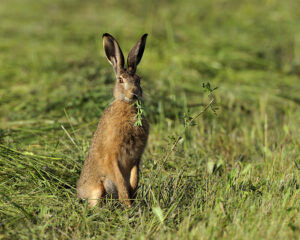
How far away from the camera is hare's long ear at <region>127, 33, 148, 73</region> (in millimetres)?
4062

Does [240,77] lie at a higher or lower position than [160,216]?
higher

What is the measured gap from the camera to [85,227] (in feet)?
10.8

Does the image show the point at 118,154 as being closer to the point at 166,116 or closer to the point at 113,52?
the point at 113,52

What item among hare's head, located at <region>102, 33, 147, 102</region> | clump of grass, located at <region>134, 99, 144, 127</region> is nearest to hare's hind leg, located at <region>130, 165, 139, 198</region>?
clump of grass, located at <region>134, 99, 144, 127</region>

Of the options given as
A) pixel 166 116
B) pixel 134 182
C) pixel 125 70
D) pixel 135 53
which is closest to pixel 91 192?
pixel 134 182

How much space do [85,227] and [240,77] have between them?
5004 mm

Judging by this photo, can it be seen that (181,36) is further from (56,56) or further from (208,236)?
(208,236)

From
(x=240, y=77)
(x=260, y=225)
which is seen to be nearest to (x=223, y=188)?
(x=260, y=225)

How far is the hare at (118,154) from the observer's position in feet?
12.6

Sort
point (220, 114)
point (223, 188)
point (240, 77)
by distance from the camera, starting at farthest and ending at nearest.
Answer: point (240, 77) → point (220, 114) → point (223, 188)

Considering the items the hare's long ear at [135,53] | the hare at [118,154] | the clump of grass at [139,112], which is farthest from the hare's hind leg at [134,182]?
the hare's long ear at [135,53]

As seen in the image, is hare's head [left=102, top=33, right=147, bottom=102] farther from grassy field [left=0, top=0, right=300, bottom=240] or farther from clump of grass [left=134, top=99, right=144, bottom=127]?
grassy field [left=0, top=0, right=300, bottom=240]

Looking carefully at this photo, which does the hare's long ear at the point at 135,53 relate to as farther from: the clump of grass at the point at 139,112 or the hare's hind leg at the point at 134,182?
the hare's hind leg at the point at 134,182

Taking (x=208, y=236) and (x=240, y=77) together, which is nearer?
(x=208, y=236)
